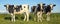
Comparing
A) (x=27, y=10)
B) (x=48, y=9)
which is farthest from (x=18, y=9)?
(x=48, y=9)

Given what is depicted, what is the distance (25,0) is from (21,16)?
181 mm

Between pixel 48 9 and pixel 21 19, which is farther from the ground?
pixel 48 9

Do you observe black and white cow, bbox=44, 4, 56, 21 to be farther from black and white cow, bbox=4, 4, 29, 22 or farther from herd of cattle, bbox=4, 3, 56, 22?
black and white cow, bbox=4, 4, 29, 22

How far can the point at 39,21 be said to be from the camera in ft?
7.04

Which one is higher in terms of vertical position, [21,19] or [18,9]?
[18,9]

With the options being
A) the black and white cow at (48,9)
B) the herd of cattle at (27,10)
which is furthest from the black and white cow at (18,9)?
the black and white cow at (48,9)

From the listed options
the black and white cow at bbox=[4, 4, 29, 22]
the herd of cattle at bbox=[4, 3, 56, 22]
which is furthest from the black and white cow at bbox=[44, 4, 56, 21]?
the black and white cow at bbox=[4, 4, 29, 22]

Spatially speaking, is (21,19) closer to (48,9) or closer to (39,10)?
(39,10)

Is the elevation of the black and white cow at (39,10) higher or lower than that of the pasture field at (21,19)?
higher

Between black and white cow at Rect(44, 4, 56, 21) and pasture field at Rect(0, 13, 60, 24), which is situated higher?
black and white cow at Rect(44, 4, 56, 21)

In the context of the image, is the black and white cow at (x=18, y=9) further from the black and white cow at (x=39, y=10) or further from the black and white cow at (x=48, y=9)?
the black and white cow at (x=48, y=9)

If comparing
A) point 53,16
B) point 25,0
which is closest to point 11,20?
point 25,0

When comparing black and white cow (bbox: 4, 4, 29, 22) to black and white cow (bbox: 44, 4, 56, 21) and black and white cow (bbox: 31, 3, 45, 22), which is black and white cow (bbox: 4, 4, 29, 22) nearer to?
black and white cow (bbox: 31, 3, 45, 22)

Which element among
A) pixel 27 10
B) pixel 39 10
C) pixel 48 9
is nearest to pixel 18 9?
pixel 27 10
